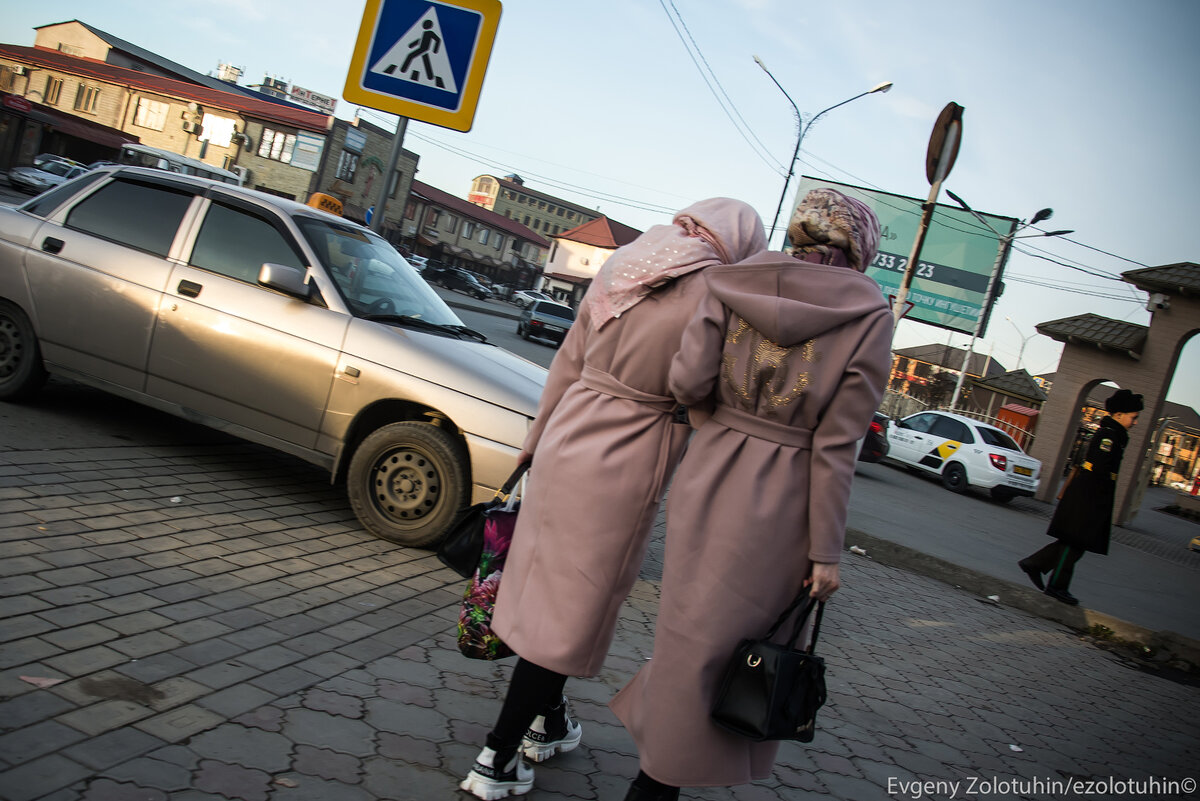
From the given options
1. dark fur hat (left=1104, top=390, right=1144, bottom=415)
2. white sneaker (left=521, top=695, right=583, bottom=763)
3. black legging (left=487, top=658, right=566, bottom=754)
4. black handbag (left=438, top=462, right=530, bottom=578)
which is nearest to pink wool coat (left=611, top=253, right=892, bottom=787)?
black legging (left=487, top=658, right=566, bottom=754)

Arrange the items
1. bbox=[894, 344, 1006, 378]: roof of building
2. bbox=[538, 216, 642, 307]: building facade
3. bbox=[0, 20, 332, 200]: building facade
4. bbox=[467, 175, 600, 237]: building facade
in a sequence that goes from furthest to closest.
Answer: bbox=[467, 175, 600, 237]: building facade < bbox=[894, 344, 1006, 378]: roof of building < bbox=[538, 216, 642, 307]: building facade < bbox=[0, 20, 332, 200]: building facade

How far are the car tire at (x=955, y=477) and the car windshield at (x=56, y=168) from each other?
40.8m

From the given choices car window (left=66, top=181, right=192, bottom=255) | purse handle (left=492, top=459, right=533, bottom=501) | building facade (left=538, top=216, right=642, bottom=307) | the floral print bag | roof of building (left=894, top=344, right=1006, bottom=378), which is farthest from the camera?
roof of building (left=894, top=344, right=1006, bottom=378)

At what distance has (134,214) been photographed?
5.48 m

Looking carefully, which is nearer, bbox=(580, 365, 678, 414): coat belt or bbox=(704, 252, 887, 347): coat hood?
bbox=(704, 252, 887, 347): coat hood

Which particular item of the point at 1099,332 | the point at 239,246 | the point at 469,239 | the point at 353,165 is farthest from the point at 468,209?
the point at 239,246

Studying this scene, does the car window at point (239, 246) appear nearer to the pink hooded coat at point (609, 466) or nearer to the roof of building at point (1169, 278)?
the pink hooded coat at point (609, 466)

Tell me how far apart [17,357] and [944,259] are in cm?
3183

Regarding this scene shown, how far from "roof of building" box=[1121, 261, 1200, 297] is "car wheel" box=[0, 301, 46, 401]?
68.2ft

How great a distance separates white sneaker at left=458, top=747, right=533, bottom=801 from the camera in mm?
2471

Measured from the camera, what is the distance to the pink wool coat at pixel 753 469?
216cm

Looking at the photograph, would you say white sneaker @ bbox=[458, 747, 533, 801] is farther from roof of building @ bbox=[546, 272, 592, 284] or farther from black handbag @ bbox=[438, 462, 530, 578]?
roof of building @ bbox=[546, 272, 592, 284]

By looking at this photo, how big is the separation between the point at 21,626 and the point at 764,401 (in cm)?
265

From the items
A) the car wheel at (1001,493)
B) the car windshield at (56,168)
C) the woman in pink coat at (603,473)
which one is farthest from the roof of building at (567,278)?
the woman in pink coat at (603,473)
